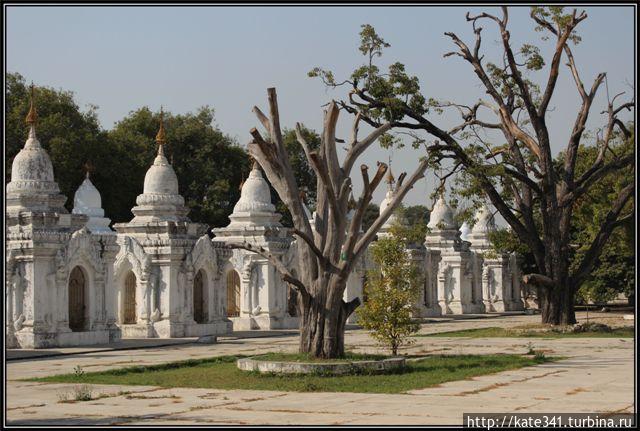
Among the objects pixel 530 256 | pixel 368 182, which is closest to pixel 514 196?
pixel 368 182

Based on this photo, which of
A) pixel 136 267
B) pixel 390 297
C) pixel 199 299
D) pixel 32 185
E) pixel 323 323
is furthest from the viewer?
pixel 199 299

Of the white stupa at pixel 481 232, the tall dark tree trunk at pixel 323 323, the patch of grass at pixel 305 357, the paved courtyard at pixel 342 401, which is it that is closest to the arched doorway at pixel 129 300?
the paved courtyard at pixel 342 401

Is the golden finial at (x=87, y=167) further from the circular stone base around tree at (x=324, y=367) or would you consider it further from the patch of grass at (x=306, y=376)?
the circular stone base around tree at (x=324, y=367)

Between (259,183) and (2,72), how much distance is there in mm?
24852

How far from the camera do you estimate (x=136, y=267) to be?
36469 mm

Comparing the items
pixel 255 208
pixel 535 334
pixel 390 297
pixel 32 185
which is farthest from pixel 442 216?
pixel 390 297

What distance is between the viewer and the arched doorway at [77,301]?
3206cm

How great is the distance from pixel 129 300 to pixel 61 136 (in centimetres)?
1922

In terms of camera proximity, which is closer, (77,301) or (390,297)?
(390,297)

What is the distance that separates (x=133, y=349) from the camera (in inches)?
1166

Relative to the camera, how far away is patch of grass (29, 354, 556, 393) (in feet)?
58.0

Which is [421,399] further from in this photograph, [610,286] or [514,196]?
Result: [610,286]

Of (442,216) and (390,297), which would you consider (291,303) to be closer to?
(442,216)

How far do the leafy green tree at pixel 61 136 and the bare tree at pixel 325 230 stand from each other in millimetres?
33503
